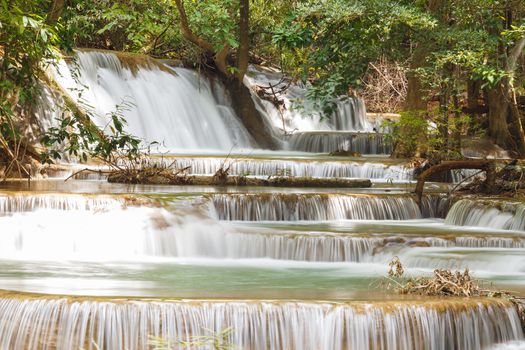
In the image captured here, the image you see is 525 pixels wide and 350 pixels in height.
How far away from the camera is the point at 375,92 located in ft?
100

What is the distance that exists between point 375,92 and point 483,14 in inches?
532

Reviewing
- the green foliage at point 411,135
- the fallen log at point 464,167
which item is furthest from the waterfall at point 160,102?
the fallen log at point 464,167

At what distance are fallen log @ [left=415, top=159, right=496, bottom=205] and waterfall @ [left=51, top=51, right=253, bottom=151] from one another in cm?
767

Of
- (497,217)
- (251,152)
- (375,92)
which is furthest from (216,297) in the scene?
(375,92)

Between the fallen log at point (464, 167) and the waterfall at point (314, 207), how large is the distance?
0.71 feet

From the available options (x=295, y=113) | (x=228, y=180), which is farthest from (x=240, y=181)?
(x=295, y=113)

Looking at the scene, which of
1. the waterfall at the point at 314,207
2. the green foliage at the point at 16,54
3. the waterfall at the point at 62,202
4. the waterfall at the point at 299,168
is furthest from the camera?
the waterfall at the point at 299,168

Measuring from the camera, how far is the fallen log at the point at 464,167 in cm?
1392

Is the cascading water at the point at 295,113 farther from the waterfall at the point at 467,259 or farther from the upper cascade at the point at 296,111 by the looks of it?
the waterfall at the point at 467,259

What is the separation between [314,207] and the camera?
13461 millimetres

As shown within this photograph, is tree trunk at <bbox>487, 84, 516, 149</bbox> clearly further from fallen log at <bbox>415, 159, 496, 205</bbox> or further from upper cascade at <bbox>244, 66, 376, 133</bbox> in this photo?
fallen log at <bbox>415, 159, 496, 205</bbox>

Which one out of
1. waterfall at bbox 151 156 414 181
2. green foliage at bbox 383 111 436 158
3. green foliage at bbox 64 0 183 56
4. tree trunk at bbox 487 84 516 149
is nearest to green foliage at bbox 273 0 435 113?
green foliage at bbox 383 111 436 158

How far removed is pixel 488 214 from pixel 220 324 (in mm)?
6533

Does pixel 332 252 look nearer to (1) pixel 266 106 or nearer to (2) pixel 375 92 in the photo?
(1) pixel 266 106
